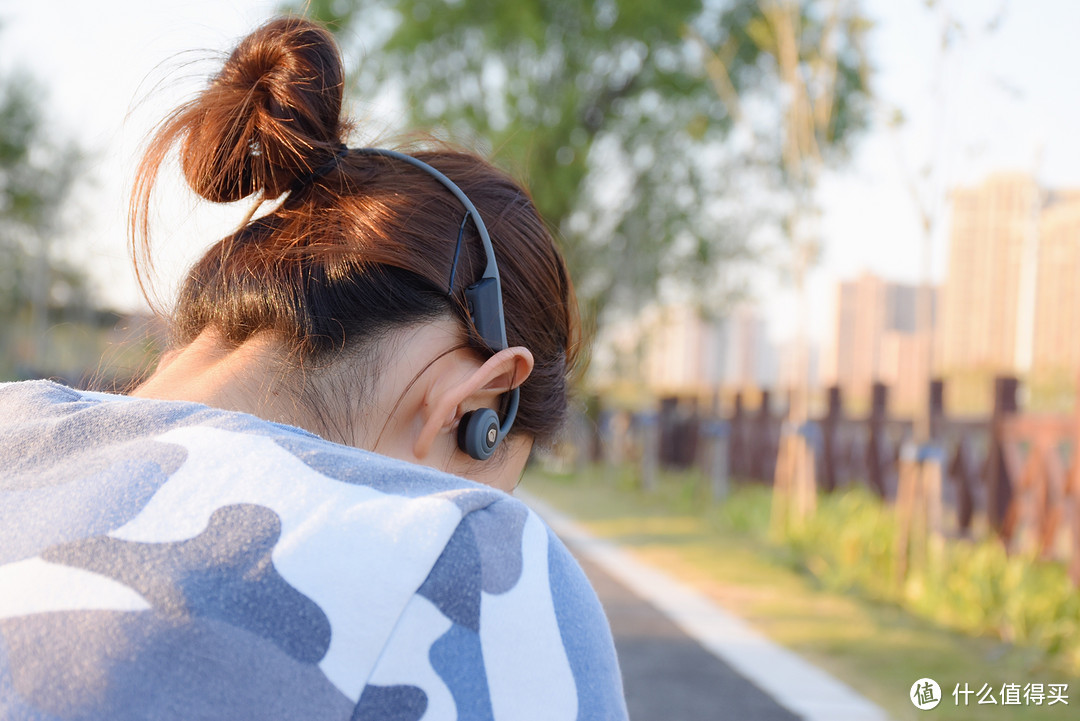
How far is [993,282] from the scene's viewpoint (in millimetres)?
23250

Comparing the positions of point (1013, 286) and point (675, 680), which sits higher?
point (1013, 286)

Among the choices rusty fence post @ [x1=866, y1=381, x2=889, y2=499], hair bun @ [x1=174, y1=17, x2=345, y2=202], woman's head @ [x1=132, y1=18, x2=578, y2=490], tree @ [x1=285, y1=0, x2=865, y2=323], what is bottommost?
rusty fence post @ [x1=866, y1=381, x2=889, y2=499]

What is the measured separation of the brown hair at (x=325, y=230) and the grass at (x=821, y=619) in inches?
124

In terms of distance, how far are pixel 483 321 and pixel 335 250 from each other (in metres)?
0.18

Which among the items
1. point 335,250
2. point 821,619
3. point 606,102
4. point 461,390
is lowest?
point 821,619

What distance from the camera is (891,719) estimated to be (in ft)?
11.9

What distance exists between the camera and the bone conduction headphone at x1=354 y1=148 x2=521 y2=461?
109cm

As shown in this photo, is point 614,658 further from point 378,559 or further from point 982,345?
point 982,345

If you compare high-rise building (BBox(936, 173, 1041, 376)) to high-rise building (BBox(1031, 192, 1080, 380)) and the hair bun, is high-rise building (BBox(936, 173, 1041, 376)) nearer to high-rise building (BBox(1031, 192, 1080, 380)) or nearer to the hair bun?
high-rise building (BBox(1031, 192, 1080, 380))

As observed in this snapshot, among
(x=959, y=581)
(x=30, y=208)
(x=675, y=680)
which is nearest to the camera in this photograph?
(x=675, y=680)

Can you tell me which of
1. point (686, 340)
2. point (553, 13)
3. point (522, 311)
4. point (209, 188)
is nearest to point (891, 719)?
point (522, 311)

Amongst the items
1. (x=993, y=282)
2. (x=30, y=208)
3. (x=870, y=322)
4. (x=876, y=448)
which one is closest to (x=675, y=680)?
(x=876, y=448)

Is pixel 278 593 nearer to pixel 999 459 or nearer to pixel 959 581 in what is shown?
pixel 959 581

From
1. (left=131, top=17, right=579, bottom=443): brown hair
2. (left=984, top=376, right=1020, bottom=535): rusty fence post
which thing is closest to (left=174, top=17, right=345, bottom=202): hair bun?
(left=131, top=17, right=579, bottom=443): brown hair
